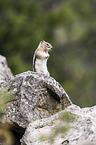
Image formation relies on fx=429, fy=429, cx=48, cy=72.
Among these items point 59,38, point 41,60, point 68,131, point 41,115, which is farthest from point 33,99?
point 59,38

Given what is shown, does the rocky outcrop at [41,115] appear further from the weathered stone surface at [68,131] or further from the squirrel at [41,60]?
the squirrel at [41,60]

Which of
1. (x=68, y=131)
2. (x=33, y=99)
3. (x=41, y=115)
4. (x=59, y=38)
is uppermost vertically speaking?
(x=59, y=38)

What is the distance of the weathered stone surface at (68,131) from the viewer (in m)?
4.66

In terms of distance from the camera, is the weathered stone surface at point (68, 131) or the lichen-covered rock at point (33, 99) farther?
the lichen-covered rock at point (33, 99)

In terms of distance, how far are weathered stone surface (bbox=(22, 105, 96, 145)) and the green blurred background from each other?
33.4ft

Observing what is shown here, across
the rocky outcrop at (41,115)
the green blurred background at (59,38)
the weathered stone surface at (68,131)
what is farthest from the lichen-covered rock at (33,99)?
the green blurred background at (59,38)

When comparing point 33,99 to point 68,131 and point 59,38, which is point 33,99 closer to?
point 68,131

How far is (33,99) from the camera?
18.8ft

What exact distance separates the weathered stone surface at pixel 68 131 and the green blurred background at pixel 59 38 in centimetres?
1017

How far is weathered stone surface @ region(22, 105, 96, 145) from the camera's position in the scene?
4660mm

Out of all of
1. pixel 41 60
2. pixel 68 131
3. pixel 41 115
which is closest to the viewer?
pixel 68 131

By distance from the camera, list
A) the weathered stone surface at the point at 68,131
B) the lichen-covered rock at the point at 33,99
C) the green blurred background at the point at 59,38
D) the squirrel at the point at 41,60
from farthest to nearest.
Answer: the green blurred background at the point at 59,38
the squirrel at the point at 41,60
the lichen-covered rock at the point at 33,99
the weathered stone surface at the point at 68,131

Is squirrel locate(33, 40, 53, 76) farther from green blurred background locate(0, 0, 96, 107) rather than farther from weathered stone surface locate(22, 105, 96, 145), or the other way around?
green blurred background locate(0, 0, 96, 107)

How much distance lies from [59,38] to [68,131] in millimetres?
15231
